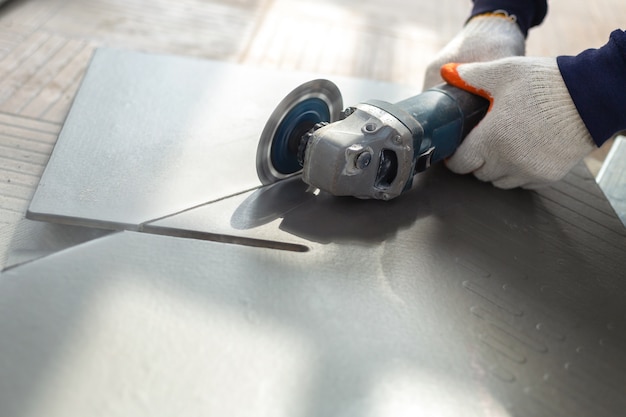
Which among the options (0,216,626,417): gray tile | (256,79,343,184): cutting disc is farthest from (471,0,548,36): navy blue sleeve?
(0,216,626,417): gray tile

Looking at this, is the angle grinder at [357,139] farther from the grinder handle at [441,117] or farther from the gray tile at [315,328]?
the gray tile at [315,328]

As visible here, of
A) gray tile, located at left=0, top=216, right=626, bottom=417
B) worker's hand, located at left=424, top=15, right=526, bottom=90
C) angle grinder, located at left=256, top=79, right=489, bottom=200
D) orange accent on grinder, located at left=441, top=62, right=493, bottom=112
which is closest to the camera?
gray tile, located at left=0, top=216, right=626, bottom=417

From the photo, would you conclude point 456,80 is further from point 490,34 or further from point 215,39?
point 215,39

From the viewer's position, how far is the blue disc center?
1908 millimetres

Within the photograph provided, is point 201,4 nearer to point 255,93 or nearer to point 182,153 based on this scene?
point 255,93

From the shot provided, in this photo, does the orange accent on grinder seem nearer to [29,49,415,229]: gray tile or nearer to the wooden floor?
[29,49,415,229]: gray tile

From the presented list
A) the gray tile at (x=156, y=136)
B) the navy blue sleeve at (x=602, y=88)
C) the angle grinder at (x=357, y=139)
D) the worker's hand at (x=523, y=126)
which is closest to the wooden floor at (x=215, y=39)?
the gray tile at (x=156, y=136)

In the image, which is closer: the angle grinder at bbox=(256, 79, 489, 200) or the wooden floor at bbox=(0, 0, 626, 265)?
the angle grinder at bbox=(256, 79, 489, 200)

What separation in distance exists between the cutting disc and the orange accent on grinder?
0.40 m

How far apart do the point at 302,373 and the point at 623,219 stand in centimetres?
148

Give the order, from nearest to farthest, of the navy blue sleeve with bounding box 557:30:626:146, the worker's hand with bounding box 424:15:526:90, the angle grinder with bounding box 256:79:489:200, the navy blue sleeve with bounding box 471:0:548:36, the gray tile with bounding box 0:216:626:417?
the gray tile with bounding box 0:216:626:417 → the angle grinder with bounding box 256:79:489:200 → the navy blue sleeve with bounding box 557:30:626:146 → the worker's hand with bounding box 424:15:526:90 → the navy blue sleeve with bounding box 471:0:548:36

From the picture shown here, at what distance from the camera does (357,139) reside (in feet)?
5.85

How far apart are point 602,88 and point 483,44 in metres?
0.57

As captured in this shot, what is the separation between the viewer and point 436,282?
1.72 m
